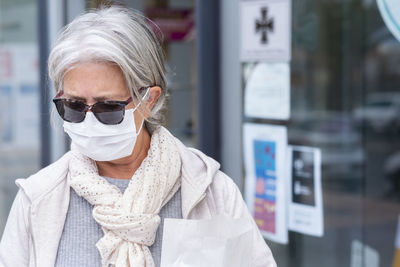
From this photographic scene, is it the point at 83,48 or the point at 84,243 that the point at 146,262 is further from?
the point at 83,48

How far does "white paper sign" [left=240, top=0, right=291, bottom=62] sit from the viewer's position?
11.2ft

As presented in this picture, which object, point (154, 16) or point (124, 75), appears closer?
point (124, 75)

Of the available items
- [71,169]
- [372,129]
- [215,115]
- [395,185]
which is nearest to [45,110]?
[215,115]

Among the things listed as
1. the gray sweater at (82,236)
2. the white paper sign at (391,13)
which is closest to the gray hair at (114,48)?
the gray sweater at (82,236)

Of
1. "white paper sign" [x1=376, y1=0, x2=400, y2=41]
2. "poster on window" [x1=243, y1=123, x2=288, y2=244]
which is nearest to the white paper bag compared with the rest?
"white paper sign" [x1=376, y1=0, x2=400, y2=41]

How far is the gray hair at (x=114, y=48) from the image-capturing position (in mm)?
1821

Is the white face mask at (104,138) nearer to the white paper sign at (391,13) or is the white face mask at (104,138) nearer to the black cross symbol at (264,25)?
the white paper sign at (391,13)

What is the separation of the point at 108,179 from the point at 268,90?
5.60 feet

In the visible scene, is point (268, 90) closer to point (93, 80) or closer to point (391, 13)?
point (391, 13)

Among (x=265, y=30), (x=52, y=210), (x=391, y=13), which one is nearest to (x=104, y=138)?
(x=52, y=210)

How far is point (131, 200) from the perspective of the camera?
188cm

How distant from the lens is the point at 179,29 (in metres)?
5.93

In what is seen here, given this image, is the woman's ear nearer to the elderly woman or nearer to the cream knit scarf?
the elderly woman

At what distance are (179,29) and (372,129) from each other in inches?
208
